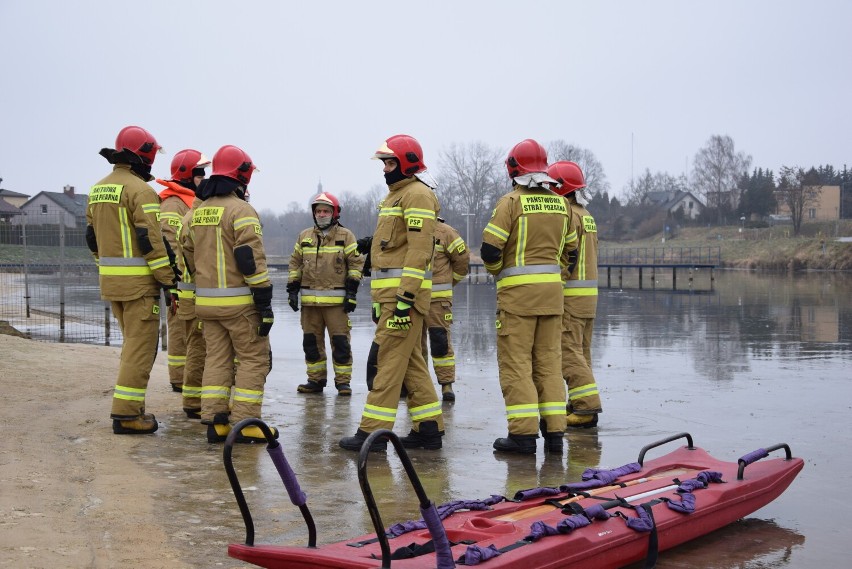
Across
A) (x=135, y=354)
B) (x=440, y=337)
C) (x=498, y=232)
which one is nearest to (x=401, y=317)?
(x=498, y=232)

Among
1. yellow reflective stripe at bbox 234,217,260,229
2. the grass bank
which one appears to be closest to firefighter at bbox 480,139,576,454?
yellow reflective stripe at bbox 234,217,260,229

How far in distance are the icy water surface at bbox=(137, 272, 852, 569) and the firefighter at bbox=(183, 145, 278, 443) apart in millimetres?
366

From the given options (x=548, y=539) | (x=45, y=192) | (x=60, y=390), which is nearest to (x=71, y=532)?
(x=548, y=539)

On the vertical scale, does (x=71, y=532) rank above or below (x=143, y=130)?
below

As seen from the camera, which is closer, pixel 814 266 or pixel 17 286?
pixel 17 286

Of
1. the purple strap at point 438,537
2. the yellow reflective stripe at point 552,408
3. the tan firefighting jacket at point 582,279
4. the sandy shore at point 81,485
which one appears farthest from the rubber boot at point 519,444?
the purple strap at point 438,537

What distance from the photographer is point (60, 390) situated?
9617mm

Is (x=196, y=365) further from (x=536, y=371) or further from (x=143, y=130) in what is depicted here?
(x=536, y=371)

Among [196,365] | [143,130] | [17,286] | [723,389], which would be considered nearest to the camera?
[143,130]

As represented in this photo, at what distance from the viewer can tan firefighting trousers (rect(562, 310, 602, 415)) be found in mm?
8352

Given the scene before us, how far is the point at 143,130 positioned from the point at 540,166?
356 cm

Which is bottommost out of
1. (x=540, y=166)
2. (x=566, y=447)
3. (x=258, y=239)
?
(x=566, y=447)

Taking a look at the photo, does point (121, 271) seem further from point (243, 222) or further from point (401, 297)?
point (401, 297)

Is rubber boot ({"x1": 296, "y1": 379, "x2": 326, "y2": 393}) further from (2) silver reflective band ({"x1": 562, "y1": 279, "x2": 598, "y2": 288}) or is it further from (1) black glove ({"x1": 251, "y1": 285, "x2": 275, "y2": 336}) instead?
(2) silver reflective band ({"x1": 562, "y1": 279, "x2": 598, "y2": 288})
